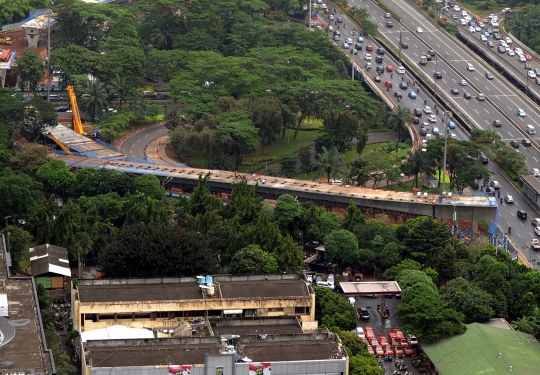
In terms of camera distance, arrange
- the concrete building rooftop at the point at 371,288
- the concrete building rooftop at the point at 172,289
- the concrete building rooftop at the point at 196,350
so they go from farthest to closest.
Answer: the concrete building rooftop at the point at 371,288
the concrete building rooftop at the point at 172,289
the concrete building rooftop at the point at 196,350

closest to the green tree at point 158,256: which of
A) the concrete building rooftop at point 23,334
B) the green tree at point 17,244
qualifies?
the green tree at point 17,244

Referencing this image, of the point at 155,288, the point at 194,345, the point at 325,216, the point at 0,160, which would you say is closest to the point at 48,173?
the point at 0,160

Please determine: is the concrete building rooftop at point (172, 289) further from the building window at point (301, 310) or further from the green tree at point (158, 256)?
the green tree at point (158, 256)

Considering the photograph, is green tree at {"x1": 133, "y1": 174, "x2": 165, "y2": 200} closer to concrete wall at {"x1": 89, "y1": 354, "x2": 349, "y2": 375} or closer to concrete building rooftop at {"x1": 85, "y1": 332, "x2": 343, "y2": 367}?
concrete building rooftop at {"x1": 85, "y1": 332, "x2": 343, "y2": 367}

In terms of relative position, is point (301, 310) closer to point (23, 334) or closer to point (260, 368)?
point (260, 368)

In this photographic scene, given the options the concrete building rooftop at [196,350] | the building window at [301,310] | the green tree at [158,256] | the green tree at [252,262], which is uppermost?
the concrete building rooftop at [196,350]

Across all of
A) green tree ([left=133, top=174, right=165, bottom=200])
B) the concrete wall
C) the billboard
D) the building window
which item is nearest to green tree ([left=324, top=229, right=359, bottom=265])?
the building window

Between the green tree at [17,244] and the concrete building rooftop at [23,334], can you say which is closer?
the concrete building rooftop at [23,334]

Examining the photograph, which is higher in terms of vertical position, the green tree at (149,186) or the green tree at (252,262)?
the green tree at (252,262)
